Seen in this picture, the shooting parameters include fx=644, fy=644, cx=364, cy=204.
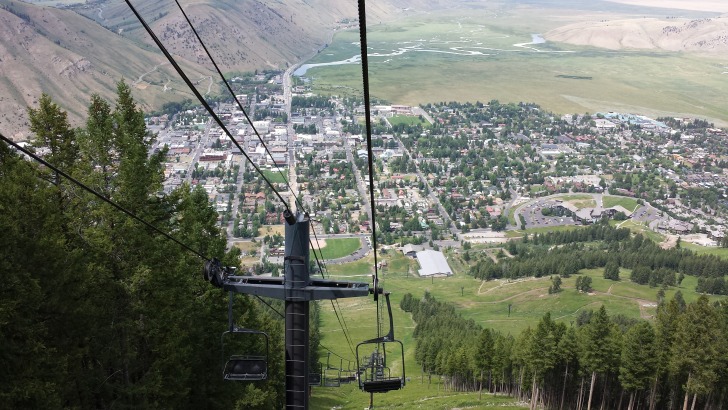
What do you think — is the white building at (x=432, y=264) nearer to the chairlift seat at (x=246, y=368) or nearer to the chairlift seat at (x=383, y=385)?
the chairlift seat at (x=383, y=385)

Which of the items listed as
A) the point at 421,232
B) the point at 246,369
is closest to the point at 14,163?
the point at 246,369

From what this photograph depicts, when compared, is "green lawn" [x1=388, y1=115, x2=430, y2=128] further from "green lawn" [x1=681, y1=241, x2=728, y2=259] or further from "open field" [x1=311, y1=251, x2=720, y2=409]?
"open field" [x1=311, y1=251, x2=720, y2=409]

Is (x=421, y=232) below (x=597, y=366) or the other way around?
below

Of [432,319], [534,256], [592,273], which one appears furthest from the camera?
[534,256]

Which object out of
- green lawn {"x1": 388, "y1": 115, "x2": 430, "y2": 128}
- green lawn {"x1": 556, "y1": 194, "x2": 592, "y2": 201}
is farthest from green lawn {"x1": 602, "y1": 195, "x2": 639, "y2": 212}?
green lawn {"x1": 388, "y1": 115, "x2": 430, "y2": 128}

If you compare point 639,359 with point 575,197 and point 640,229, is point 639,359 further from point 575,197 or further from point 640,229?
point 575,197

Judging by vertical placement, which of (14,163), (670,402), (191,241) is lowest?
(670,402)

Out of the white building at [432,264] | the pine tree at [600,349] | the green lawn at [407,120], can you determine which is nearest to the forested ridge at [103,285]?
the pine tree at [600,349]

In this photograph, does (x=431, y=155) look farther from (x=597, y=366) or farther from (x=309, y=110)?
(x=597, y=366)
